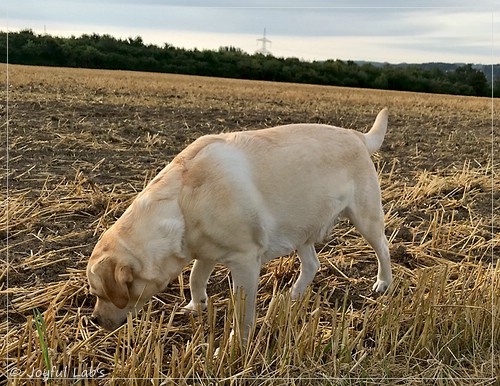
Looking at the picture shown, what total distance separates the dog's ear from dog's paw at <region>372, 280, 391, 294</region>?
198cm

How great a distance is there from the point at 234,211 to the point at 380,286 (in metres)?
1.54

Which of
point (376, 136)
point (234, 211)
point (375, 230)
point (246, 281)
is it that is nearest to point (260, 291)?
point (246, 281)

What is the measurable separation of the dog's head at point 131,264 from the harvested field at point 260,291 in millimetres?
186

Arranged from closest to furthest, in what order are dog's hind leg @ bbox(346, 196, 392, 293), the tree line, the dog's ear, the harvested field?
the harvested field → the dog's ear → dog's hind leg @ bbox(346, 196, 392, 293) → the tree line

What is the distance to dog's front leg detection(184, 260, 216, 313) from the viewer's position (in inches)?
151

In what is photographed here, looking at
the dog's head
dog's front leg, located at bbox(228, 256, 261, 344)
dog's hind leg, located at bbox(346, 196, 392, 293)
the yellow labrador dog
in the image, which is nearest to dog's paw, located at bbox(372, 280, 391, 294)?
dog's hind leg, located at bbox(346, 196, 392, 293)

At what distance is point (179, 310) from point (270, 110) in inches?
444

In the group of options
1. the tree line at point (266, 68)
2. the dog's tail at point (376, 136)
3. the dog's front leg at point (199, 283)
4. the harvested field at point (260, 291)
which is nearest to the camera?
the harvested field at point (260, 291)

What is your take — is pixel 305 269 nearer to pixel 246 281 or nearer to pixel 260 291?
pixel 260 291

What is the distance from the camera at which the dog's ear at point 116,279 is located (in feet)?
10.4

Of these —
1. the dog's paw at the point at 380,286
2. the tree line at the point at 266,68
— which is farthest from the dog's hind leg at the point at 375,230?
the tree line at the point at 266,68

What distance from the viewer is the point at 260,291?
14.0ft

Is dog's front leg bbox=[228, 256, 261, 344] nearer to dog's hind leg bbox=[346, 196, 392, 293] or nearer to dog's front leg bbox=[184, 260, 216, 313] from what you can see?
dog's front leg bbox=[184, 260, 216, 313]

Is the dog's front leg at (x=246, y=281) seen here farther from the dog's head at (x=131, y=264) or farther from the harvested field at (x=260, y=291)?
the dog's head at (x=131, y=264)
